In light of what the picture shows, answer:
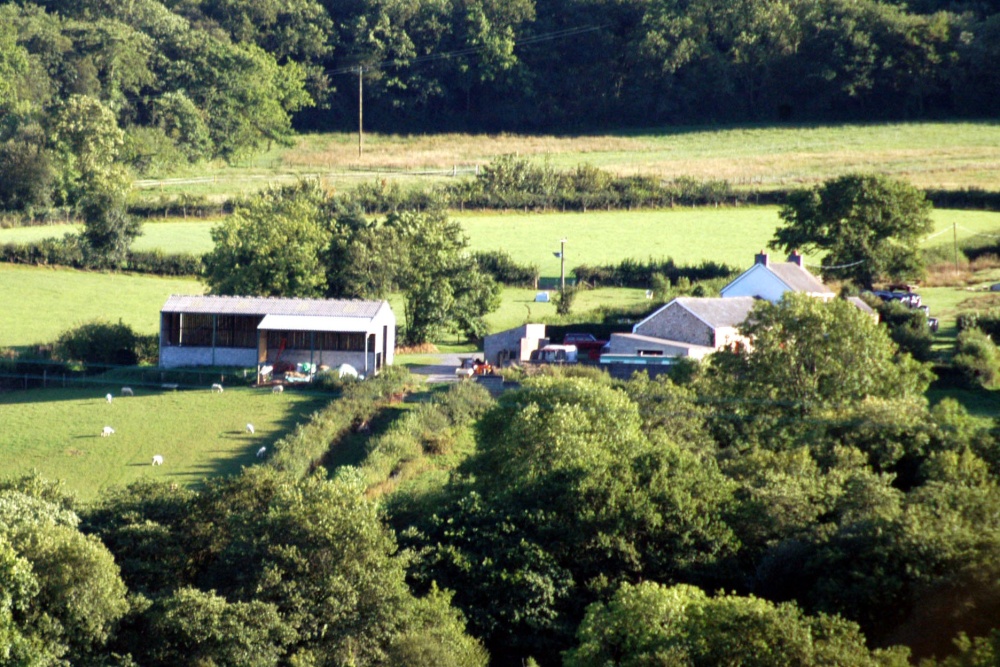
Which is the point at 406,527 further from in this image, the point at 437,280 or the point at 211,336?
the point at 437,280

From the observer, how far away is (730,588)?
82.2ft

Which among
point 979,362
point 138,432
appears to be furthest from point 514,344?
point 979,362

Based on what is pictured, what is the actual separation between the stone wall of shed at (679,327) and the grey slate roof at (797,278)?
6.53 metres

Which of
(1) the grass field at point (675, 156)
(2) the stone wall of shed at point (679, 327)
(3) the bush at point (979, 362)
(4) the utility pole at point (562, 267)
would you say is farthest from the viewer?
(1) the grass field at point (675, 156)

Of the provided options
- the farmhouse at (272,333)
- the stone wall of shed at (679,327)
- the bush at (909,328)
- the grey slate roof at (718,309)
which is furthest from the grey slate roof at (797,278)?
the farmhouse at (272,333)

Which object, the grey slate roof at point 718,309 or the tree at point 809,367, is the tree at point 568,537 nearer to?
the tree at point 809,367

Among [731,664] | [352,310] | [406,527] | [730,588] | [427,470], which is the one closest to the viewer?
[731,664]

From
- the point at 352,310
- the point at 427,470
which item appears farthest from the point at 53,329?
the point at 427,470

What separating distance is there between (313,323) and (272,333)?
179 cm

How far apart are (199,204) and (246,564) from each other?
51.0m

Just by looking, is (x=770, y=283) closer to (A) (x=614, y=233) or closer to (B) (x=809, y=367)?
(A) (x=614, y=233)

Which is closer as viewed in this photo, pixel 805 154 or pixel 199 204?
pixel 199 204

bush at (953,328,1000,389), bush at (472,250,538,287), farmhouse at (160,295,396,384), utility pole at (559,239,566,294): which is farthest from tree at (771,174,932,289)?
farmhouse at (160,295,396,384)

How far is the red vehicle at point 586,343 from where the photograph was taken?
1793 inches
